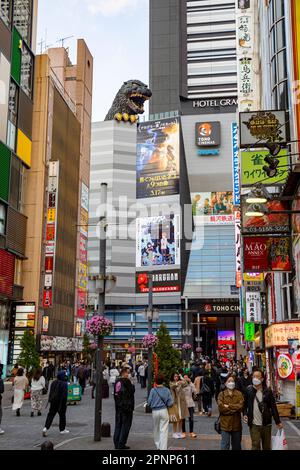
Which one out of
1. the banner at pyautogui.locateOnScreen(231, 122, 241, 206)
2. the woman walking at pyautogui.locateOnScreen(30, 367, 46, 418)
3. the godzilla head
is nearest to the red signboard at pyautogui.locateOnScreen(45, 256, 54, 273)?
the banner at pyautogui.locateOnScreen(231, 122, 241, 206)

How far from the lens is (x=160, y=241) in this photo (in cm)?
9788

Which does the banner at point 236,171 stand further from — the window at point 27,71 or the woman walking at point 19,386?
the woman walking at point 19,386

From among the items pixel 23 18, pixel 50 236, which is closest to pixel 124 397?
pixel 50 236

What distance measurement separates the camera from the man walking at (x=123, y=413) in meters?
11.7

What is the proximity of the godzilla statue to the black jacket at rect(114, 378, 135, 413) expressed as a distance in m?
103

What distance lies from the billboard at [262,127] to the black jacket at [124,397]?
12.5m

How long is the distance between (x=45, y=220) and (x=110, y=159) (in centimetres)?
5599

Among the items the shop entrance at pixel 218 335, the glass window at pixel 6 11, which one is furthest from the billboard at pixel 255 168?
the shop entrance at pixel 218 335

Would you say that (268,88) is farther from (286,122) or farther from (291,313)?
(291,313)

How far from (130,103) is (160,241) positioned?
33369 millimetres

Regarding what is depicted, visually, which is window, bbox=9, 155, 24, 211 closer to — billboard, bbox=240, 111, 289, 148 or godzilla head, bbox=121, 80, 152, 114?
billboard, bbox=240, 111, 289, 148

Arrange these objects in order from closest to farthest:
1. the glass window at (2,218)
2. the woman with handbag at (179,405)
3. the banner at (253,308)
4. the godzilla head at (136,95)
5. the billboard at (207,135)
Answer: the woman with handbag at (179,405)
the banner at (253,308)
the glass window at (2,218)
the billboard at (207,135)
the godzilla head at (136,95)

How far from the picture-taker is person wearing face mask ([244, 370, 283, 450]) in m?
10.1

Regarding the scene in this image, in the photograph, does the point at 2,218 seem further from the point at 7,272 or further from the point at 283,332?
the point at 283,332
